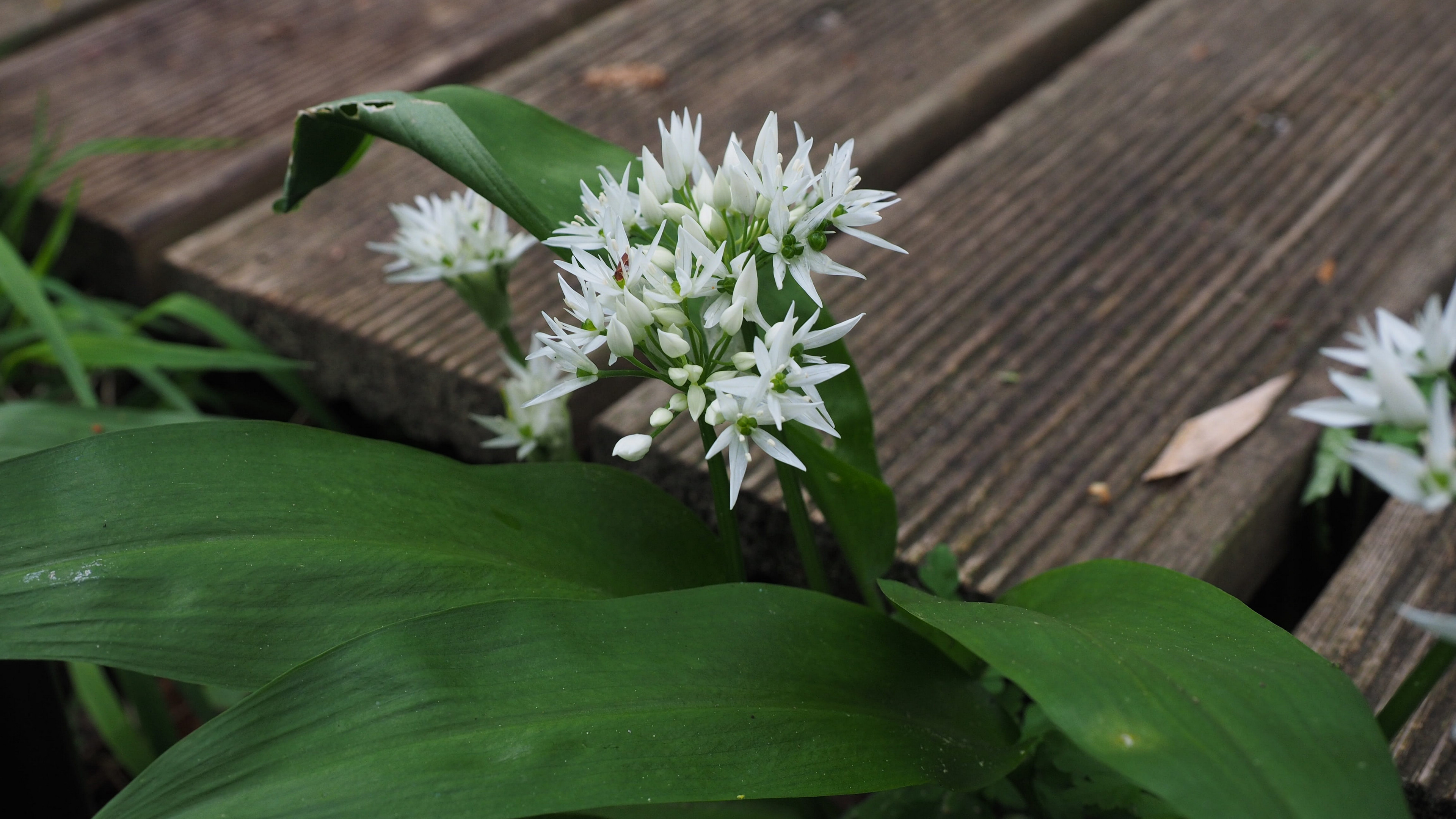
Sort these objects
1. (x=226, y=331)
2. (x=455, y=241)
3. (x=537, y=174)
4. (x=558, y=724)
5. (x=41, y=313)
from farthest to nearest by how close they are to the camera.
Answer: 1. (x=226, y=331)
2. (x=41, y=313)
3. (x=455, y=241)
4. (x=537, y=174)
5. (x=558, y=724)

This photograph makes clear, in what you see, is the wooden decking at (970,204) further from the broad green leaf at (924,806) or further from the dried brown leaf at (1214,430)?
the broad green leaf at (924,806)

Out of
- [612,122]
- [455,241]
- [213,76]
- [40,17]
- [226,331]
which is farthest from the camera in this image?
[40,17]

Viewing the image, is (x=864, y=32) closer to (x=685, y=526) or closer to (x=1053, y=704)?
(x=685, y=526)

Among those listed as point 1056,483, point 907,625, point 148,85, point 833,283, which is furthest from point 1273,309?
point 148,85

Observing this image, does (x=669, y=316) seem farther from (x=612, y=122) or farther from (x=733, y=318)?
(x=612, y=122)

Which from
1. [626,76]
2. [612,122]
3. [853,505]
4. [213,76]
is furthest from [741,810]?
[213,76]

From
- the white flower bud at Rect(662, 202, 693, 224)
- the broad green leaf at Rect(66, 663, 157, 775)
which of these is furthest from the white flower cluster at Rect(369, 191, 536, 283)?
the broad green leaf at Rect(66, 663, 157, 775)

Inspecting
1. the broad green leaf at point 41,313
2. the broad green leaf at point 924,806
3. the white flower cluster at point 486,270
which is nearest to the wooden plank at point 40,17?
the broad green leaf at point 41,313
